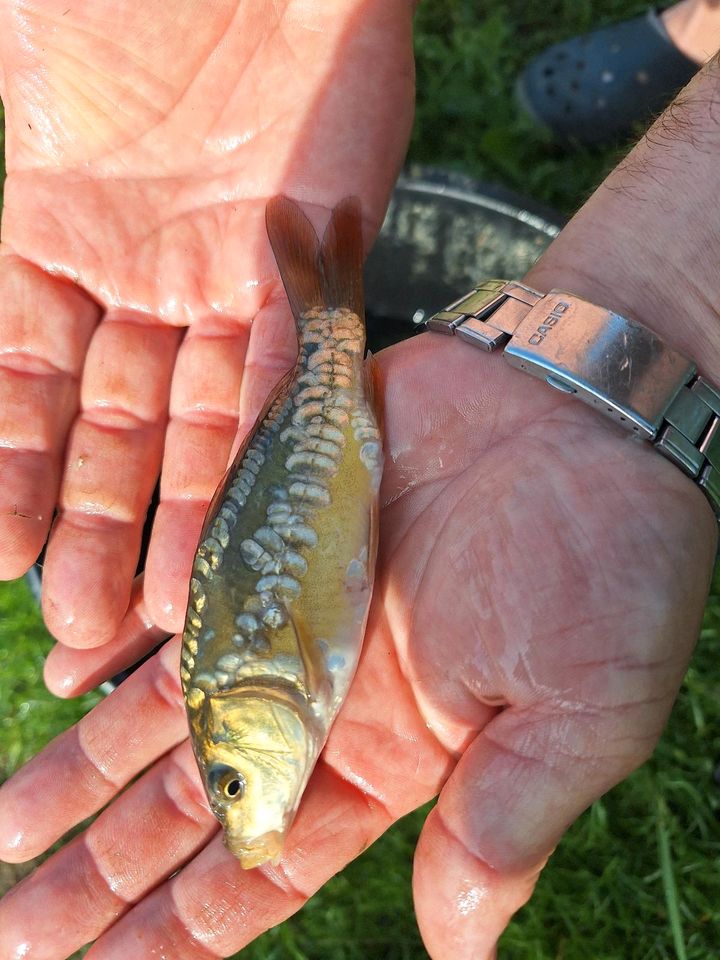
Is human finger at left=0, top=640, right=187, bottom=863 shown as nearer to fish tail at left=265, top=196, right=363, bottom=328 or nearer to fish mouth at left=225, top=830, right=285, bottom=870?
fish mouth at left=225, top=830, right=285, bottom=870

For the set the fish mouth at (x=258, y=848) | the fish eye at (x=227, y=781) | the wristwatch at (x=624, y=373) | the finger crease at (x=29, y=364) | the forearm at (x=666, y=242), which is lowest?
the fish mouth at (x=258, y=848)

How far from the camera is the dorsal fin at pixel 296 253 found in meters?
2.33

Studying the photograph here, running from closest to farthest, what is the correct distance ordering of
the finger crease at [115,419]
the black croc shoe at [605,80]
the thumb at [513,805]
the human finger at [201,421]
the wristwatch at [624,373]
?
the thumb at [513,805] → the wristwatch at [624,373] → the human finger at [201,421] → the finger crease at [115,419] → the black croc shoe at [605,80]

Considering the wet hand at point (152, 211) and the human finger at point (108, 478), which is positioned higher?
the wet hand at point (152, 211)


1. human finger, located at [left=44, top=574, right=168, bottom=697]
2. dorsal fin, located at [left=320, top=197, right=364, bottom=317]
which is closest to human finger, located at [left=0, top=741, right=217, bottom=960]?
human finger, located at [left=44, top=574, right=168, bottom=697]

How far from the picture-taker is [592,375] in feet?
6.21

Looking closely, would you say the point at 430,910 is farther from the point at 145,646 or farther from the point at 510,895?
the point at 145,646

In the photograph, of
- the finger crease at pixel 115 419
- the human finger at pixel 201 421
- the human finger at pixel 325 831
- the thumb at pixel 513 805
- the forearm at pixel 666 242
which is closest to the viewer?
the thumb at pixel 513 805

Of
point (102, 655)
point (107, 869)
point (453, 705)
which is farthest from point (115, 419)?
point (453, 705)

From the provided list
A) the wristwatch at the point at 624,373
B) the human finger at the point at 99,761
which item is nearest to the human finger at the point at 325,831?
the human finger at the point at 99,761

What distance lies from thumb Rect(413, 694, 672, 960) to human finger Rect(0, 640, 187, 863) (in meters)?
1.02

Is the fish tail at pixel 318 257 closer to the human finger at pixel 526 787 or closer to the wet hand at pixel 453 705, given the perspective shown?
the wet hand at pixel 453 705

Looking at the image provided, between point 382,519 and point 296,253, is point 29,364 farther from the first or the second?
point 382,519

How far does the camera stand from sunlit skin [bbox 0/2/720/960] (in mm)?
1668
